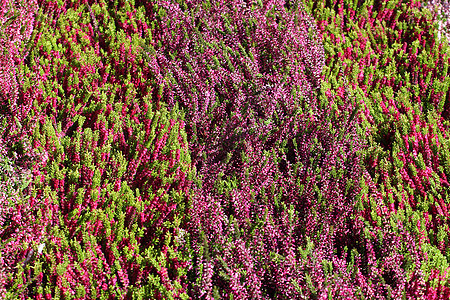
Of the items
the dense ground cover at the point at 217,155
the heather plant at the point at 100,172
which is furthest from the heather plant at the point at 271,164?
the heather plant at the point at 100,172

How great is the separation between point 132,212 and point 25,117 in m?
0.75

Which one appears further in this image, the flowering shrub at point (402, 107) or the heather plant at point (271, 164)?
the flowering shrub at point (402, 107)

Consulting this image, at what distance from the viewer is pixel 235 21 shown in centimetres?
284

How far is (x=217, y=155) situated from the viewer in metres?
2.24

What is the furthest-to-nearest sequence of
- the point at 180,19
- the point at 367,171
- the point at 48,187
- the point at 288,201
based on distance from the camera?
the point at 180,19 → the point at 367,171 → the point at 288,201 → the point at 48,187

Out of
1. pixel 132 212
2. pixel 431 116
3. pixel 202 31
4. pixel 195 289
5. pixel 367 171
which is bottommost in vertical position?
pixel 195 289

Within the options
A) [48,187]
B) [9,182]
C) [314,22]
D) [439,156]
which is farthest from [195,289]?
[314,22]

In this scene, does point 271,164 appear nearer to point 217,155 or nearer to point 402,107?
point 217,155

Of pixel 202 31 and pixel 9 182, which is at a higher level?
→ pixel 202 31

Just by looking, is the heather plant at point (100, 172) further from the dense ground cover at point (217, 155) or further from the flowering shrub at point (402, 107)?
the flowering shrub at point (402, 107)

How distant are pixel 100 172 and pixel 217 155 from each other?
0.57 m

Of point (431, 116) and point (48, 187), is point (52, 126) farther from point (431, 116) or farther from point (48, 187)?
point (431, 116)

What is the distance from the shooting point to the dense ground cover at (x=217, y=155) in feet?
5.92

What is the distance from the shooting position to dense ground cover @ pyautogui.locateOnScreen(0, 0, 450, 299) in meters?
1.80
